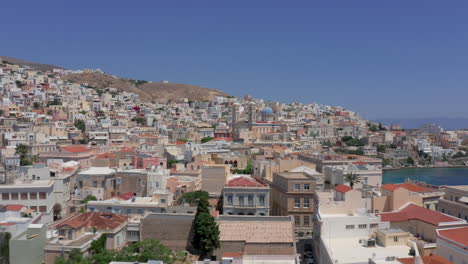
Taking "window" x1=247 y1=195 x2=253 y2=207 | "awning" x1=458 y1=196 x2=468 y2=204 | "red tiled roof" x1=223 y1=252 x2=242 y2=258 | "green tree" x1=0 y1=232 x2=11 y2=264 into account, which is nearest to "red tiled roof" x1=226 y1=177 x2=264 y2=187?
"window" x1=247 y1=195 x2=253 y2=207

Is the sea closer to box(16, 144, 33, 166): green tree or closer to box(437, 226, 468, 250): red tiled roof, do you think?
box(437, 226, 468, 250): red tiled roof

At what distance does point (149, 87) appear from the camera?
114438mm

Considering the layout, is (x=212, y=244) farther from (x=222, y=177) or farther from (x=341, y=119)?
(x=341, y=119)

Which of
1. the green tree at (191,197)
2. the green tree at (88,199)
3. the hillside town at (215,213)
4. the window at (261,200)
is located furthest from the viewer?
the green tree at (88,199)

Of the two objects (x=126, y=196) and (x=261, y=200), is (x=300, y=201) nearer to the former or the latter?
(x=261, y=200)

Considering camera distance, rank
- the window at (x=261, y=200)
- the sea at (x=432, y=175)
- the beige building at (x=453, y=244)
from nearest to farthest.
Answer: the beige building at (x=453, y=244) → the window at (x=261, y=200) → the sea at (x=432, y=175)

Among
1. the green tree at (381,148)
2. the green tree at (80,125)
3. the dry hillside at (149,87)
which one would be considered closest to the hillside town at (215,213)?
the green tree at (80,125)

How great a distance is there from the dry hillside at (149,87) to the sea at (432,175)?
60.4 meters

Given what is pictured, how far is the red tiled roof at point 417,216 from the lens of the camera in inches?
640

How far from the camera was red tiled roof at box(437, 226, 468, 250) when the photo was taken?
13.1 metres

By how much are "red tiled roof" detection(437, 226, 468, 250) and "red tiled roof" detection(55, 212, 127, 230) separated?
Answer: 11564 millimetres

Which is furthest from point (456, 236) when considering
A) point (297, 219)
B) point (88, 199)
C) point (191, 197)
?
point (88, 199)

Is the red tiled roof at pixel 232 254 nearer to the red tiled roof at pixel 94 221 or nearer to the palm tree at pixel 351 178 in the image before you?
the red tiled roof at pixel 94 221

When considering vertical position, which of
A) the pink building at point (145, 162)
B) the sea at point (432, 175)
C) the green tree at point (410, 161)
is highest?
the pink building at point (145, 162)
